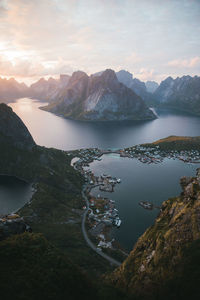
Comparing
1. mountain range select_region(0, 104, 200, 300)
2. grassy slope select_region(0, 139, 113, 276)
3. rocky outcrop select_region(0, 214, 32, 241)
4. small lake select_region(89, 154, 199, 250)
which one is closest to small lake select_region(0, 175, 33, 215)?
grassy slope select_region(0, 139, 113, 276)

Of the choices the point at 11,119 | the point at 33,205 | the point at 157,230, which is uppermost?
the point at 11,119

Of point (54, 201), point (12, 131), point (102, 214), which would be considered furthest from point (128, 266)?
point (12, 131)

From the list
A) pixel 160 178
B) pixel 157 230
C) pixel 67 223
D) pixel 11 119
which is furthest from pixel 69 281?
pixel 11 119

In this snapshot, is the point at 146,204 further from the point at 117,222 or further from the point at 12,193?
the point at 12,193

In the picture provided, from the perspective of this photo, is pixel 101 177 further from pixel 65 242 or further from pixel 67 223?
pixel 65 242

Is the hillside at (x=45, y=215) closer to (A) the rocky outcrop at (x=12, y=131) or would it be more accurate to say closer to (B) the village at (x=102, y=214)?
(A) the rocky outcrop at (x=12, y=131)

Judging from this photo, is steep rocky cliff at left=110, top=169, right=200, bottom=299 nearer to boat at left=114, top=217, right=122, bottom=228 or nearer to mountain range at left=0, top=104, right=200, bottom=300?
mountain range at left=0, top=104, right=200, bottom=300
